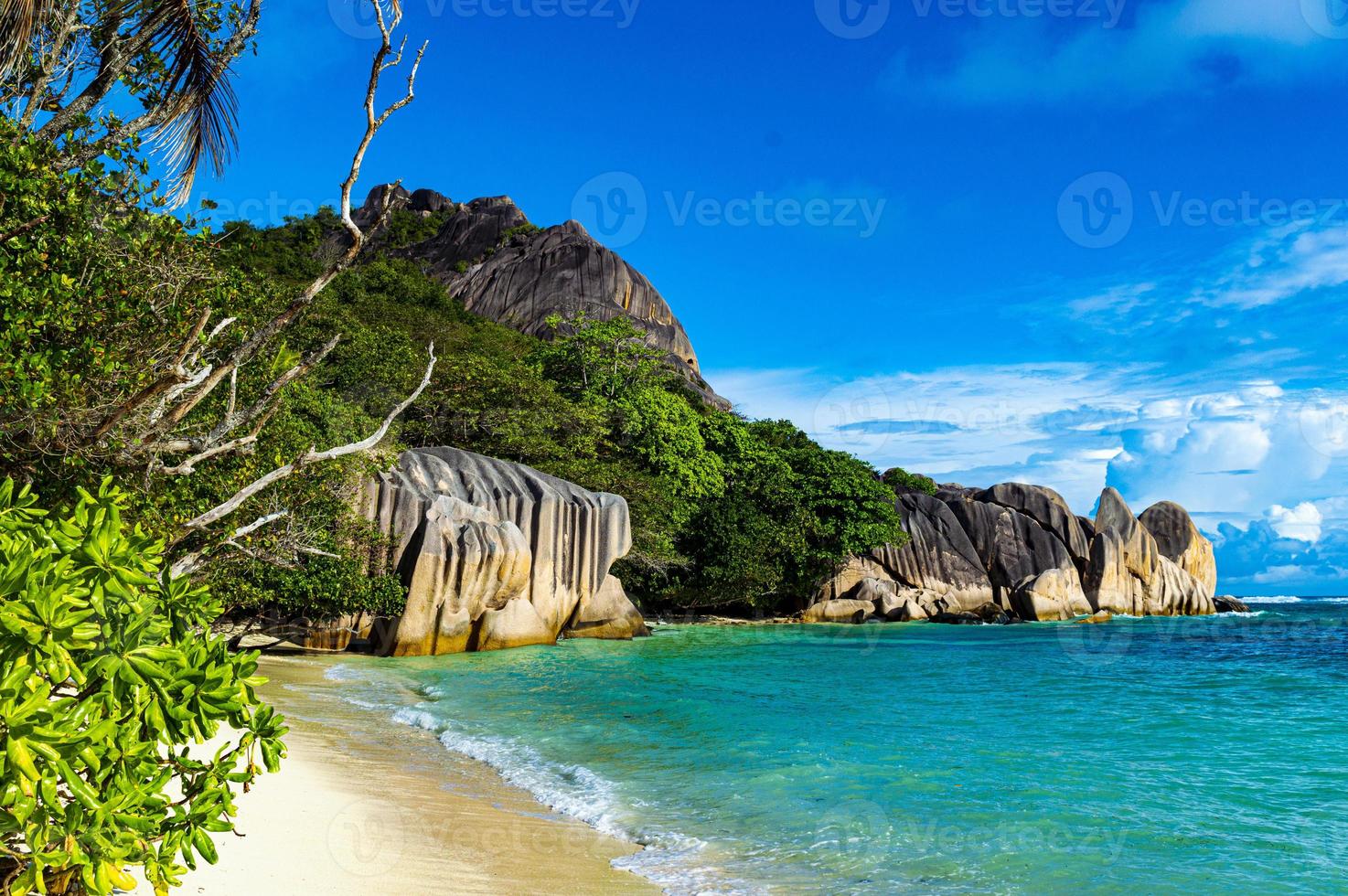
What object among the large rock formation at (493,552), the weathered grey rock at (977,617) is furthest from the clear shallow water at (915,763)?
the weathered grey rock at (977,617)

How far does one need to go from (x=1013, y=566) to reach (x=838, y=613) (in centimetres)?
1051

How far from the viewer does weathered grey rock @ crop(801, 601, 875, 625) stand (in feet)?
112

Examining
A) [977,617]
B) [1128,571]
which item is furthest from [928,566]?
[1128,571]

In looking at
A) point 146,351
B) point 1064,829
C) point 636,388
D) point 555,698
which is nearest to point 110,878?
point 146,351

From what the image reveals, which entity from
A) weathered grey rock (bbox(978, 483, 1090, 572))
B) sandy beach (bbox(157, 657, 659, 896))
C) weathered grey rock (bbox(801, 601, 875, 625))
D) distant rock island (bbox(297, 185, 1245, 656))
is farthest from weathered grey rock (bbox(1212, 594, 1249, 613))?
sandy beach (bbox(157, 657, 659, 896))

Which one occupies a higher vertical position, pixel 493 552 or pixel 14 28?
pixel 14 28

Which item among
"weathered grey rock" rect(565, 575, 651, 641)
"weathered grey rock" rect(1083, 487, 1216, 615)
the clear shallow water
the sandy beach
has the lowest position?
the clear shallow water

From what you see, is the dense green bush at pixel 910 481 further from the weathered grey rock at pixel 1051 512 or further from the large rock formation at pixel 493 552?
the large rock formation at pixel 493 552

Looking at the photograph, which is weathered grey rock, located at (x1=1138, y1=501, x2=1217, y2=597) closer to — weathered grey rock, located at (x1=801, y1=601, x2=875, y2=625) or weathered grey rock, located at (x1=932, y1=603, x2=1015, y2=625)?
weathered grey rock, located at (x1=932, y1=603, x2=1015, y2=625)

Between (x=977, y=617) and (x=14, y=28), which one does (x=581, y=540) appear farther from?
(x=977, y=617)

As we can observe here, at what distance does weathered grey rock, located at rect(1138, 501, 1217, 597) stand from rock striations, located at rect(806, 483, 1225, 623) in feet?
5.43

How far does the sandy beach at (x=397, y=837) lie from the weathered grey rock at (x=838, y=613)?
2715cm

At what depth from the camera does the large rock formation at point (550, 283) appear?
5053 centimetres

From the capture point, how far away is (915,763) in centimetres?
844
